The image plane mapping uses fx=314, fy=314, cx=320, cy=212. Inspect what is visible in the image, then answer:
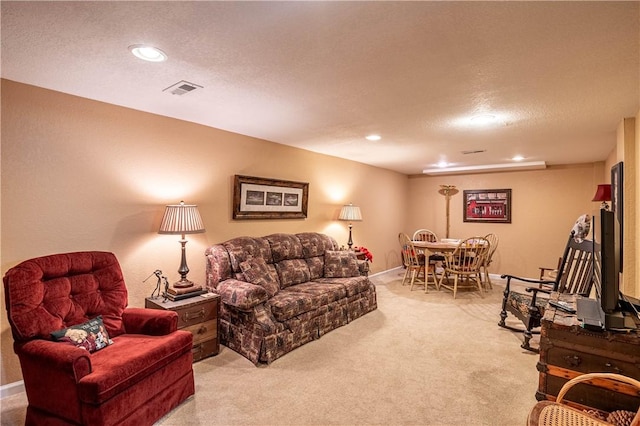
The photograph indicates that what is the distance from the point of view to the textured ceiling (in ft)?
4.85

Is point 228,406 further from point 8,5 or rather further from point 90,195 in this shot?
point 8,5

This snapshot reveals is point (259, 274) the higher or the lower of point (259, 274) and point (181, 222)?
the lower

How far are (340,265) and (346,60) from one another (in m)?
2.90

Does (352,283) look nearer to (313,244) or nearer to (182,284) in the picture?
(313,244)

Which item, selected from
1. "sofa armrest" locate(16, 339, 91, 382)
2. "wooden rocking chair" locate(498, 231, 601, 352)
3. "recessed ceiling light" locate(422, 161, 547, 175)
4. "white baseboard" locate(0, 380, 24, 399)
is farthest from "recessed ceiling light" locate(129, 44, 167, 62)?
"recessed ceiling light" locate(422, 161, 547, 175)

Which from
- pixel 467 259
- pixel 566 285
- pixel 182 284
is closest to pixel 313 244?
pixel 182 284

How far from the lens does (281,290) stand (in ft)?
12.0

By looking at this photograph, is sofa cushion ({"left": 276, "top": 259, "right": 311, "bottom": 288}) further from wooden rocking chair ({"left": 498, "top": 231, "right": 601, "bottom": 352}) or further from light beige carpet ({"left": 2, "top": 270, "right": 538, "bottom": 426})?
wooden rocking chair ({"left": 498, "top": 231, "right": 601, "bottom": 352})

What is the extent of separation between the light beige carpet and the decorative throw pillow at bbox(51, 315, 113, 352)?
2.07ft

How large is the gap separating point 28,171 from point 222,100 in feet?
5.06

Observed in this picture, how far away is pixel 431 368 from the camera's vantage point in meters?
2.78

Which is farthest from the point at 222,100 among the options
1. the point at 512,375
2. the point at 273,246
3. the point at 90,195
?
the point at 512,375

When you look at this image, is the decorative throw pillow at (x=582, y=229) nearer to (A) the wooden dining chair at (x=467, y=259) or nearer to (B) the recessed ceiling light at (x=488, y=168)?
(A) the wooden dining chair at (x=467, y=259)

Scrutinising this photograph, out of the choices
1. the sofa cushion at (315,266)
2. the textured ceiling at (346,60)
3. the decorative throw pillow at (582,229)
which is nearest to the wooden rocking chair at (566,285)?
the decorative throw pillow at (582,229)
